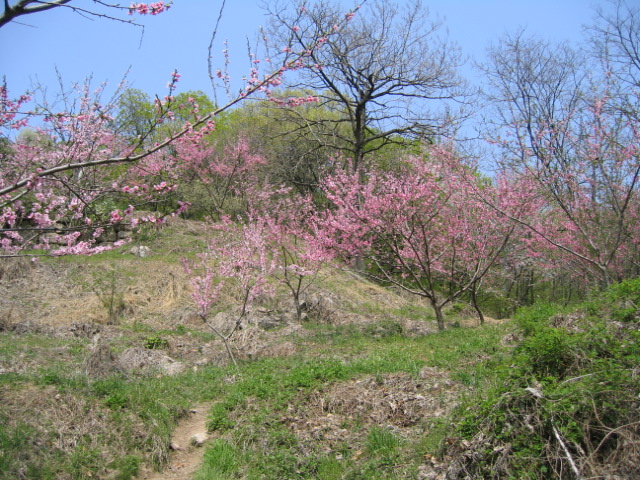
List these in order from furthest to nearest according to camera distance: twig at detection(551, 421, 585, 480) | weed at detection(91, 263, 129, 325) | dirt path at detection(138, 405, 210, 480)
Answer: weed at detection(91, 263, 129, 325) < dirt path at detection(138, 405, 210, 480) < twig at detection(551, 421, 585, 480)

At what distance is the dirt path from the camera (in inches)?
198

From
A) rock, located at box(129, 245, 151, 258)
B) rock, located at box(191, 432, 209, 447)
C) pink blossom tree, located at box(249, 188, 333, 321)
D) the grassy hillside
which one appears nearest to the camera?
the grassy hillside

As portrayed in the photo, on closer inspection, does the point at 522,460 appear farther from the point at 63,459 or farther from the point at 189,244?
the point at 189,244

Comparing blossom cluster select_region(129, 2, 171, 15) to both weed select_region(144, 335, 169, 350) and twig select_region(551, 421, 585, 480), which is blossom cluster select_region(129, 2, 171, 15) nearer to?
twig select_region(551, 421, 585, 480)

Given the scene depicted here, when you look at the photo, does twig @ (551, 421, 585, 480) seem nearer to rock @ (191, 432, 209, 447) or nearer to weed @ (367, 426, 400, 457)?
weed @ (367, 426, 400, 457)

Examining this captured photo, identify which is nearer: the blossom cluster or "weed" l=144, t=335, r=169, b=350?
the blossom cluster

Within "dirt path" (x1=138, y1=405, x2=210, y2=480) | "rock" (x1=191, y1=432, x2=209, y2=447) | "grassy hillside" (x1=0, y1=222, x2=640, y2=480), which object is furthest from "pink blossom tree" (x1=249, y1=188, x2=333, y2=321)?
"rock" (x1=191, y1=432, x2=209, y2=447)

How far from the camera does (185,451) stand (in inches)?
217

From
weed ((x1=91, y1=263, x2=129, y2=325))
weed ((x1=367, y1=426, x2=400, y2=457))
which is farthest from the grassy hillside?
weed ((x1=91, y1=263, x2=129, y2=325))

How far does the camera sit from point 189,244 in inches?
695

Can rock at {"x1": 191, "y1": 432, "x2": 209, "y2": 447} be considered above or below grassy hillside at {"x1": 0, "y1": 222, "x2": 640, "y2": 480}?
below

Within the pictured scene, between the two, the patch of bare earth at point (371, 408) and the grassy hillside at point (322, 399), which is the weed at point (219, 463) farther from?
the patch of bare earth at point (371, 408)

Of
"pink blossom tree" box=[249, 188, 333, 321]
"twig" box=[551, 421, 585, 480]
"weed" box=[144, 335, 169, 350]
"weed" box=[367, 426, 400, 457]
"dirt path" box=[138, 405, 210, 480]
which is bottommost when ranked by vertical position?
"dirt path" box=[138, 405, 210, 480]

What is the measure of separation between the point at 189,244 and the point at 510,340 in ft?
42.7
